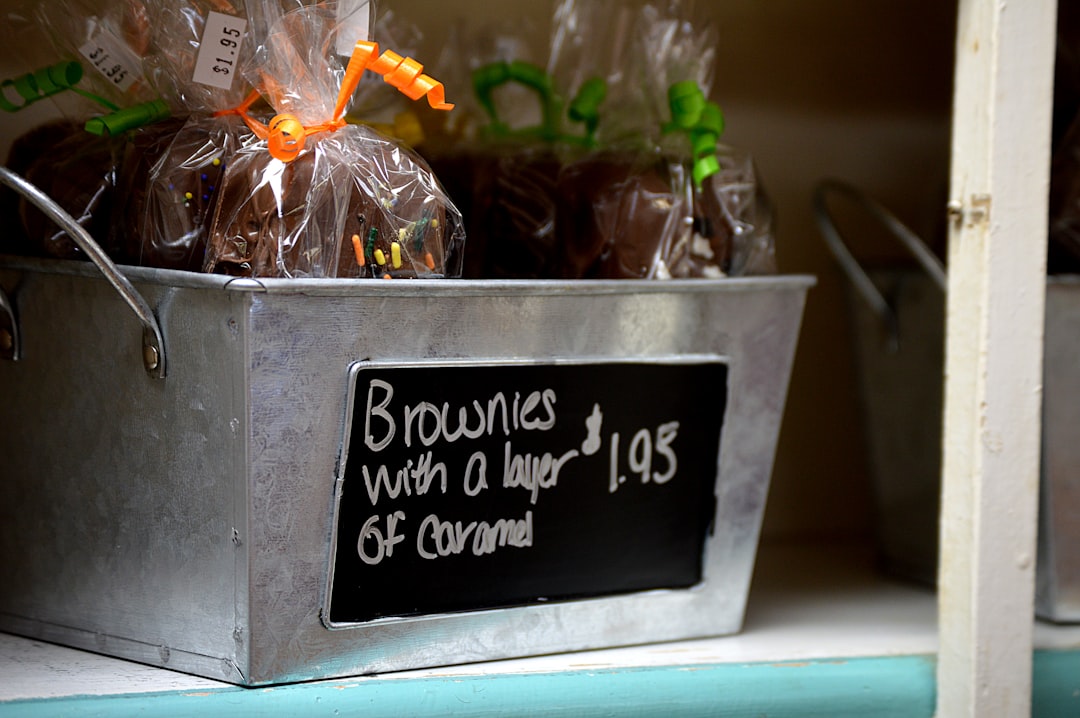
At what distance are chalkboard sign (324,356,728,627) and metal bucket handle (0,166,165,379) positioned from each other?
0.11m

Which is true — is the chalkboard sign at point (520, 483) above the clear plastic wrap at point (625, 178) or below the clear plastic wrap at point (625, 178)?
below

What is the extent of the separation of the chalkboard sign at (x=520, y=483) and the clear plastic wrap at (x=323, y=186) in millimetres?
70

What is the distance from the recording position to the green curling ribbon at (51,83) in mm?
701

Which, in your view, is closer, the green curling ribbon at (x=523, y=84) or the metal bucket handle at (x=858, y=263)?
the green curling ribbon at (x=523, y=84)

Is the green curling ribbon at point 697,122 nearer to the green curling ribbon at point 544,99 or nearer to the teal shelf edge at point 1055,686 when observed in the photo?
the green curling ribbon at point 544,99

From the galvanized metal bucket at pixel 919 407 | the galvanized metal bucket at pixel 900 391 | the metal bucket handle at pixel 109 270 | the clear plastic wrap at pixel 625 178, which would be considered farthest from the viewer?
the galvanized metal bucket at pixel 900 391

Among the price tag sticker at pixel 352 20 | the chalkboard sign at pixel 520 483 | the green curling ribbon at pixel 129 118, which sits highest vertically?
the price tag sticker at pixel 352 20

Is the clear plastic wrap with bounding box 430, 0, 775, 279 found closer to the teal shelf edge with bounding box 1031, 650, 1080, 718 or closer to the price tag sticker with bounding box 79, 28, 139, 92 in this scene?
the price tag sticker with bounding box 79, 28, 139, 92

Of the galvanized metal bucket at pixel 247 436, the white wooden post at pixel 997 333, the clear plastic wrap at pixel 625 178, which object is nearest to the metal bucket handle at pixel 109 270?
the galvanized metal bucket at pixel 247 436

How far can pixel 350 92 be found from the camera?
25.8 inches

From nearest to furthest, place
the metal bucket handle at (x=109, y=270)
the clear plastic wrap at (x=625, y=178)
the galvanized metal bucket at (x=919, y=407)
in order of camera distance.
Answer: the metal bucket handle at (x=109, y=270) < the clear plastic wrap at (x=625, y=178) < the galvanized metal bucket at (x=919, y=407)

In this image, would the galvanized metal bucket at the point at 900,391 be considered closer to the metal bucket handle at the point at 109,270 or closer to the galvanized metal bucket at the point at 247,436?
the galvanized metal bucket at the point at 247,436

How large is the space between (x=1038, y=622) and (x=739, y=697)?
291 millimetres

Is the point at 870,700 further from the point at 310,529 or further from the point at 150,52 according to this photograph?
the point at 150,52
